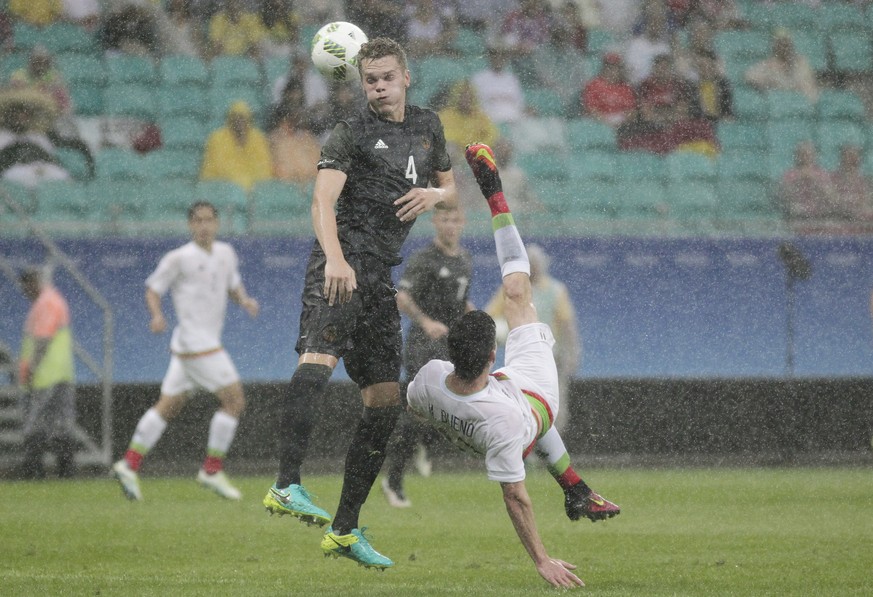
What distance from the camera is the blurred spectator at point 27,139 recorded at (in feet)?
47.9

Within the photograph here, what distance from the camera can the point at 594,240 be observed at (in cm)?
1405

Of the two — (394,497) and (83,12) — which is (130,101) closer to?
(83,12)

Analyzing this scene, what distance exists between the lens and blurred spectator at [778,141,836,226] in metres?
14.8

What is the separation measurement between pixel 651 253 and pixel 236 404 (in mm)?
4724

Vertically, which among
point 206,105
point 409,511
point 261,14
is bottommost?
point 409,511

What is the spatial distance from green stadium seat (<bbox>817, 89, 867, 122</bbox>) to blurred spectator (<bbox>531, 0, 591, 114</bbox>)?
2845mm

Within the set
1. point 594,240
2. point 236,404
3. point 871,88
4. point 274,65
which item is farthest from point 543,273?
point 871,88

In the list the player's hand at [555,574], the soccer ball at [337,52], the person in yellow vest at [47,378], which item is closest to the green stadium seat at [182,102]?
the person in yellow vest at [47,378]

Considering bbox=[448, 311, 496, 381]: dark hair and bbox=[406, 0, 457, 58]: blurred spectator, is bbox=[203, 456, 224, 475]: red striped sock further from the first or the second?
bbox=[406, 0, 457, 58]: blurred spectator

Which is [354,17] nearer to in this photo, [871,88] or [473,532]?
[871,88]

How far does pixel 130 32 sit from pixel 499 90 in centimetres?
437

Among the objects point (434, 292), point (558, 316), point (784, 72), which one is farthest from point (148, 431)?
point (784, 72)

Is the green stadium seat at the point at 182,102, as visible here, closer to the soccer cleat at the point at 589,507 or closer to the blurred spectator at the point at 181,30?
the blurred spectator at the point at 181,30

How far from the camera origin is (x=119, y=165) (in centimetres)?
1468
